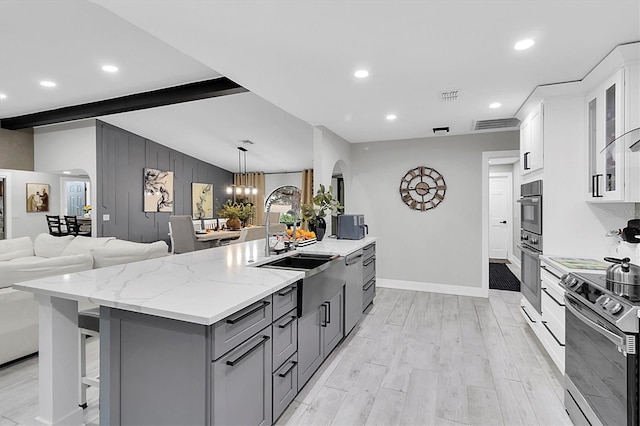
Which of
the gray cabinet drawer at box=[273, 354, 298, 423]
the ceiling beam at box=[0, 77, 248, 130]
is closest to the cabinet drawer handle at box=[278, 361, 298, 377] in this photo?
the gray cabinet drawer at box=[273, 354, 298, 423]

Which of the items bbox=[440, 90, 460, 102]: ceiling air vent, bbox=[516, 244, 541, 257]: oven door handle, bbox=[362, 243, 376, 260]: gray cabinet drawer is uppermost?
bbox=[440, 90, 460, 102]: ceiling air vent

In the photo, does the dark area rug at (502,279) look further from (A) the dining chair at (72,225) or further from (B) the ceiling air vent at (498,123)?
(A) the dining chair at (72,225)

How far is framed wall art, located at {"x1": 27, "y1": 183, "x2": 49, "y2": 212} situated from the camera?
747 cm

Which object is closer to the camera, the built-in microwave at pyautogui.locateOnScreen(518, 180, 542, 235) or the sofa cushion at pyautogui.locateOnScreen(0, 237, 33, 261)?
the built-in microwave at pyautogui.locateOnScreen(518, 180, 542, 235)

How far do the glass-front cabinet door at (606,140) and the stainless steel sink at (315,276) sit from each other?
7.00ft

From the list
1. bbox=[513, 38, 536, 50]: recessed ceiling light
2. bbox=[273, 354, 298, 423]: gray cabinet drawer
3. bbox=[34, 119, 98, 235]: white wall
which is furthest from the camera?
bbox=[34, 119, 98, 235]: white wall

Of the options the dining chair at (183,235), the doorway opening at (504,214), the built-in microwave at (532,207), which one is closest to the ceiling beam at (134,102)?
the dining chair at (183,235)

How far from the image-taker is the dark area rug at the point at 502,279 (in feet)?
17.3

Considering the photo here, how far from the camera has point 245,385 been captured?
155cm

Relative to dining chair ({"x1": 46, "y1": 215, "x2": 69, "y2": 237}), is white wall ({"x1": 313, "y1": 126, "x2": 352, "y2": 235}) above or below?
above

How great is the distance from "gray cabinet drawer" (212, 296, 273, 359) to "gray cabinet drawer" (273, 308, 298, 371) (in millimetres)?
126

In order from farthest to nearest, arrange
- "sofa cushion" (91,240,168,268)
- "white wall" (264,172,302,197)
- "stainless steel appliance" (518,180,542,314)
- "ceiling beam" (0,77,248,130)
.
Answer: "white wall" (264,172,302,197) < "ceiling beam" (0,77,248,130) < "sofa cushion" (91,240,168,268) < "stainless steel appliance" (518,180,542,314)

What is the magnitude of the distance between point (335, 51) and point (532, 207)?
Result: 2.51 metres

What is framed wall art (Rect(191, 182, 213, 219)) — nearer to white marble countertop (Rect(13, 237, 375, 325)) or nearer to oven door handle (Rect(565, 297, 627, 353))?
white marble countertop (Rect(13, 237, 375, 325))
